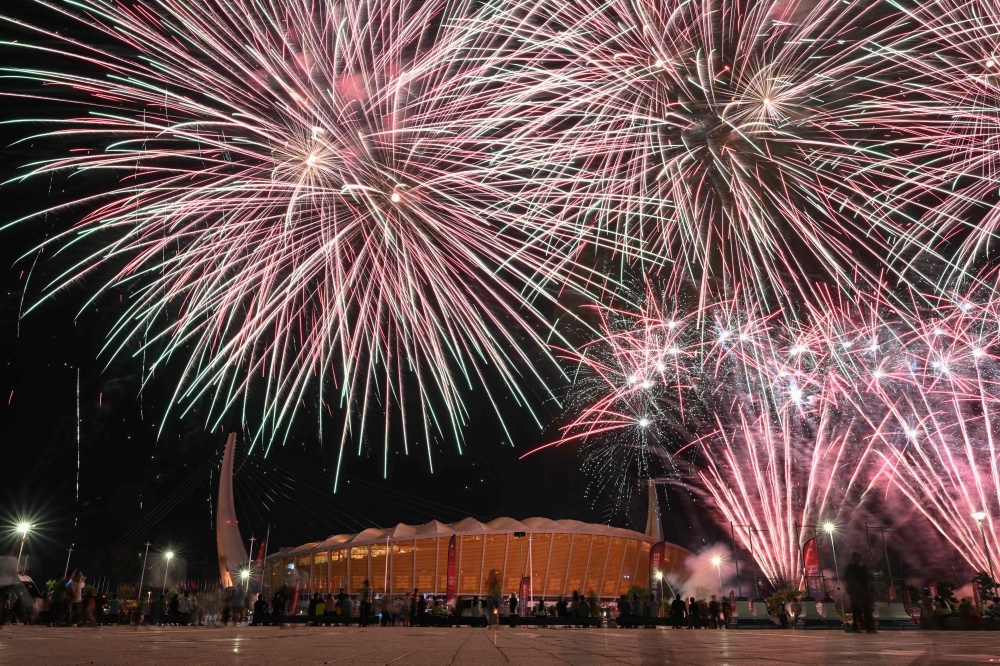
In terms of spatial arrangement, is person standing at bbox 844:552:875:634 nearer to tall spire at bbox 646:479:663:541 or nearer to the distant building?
the distant building

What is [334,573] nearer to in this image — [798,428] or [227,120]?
[798,428]

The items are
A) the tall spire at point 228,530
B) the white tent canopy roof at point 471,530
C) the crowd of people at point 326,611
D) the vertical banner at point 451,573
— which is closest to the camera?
the crowd of people at point 326,611

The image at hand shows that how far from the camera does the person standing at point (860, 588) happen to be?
11914mm

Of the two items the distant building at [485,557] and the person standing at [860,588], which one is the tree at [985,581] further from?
the distant building at [485,557]

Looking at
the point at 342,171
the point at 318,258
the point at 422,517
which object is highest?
the point at 342,171

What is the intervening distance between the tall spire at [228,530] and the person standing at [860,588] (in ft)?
204

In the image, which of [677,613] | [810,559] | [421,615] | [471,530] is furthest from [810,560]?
[471,530]

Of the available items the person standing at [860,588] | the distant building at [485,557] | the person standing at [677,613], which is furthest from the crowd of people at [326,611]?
the distant building at [485,557]

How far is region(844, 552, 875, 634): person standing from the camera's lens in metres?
11.9

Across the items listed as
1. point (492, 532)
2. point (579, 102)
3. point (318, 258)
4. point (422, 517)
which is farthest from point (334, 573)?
point (579, 102)

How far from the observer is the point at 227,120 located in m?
18.0

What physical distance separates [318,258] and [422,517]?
62818 millimetres

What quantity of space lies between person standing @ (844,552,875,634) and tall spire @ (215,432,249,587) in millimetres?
62300

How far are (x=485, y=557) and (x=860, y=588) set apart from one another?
5672 centimetres
